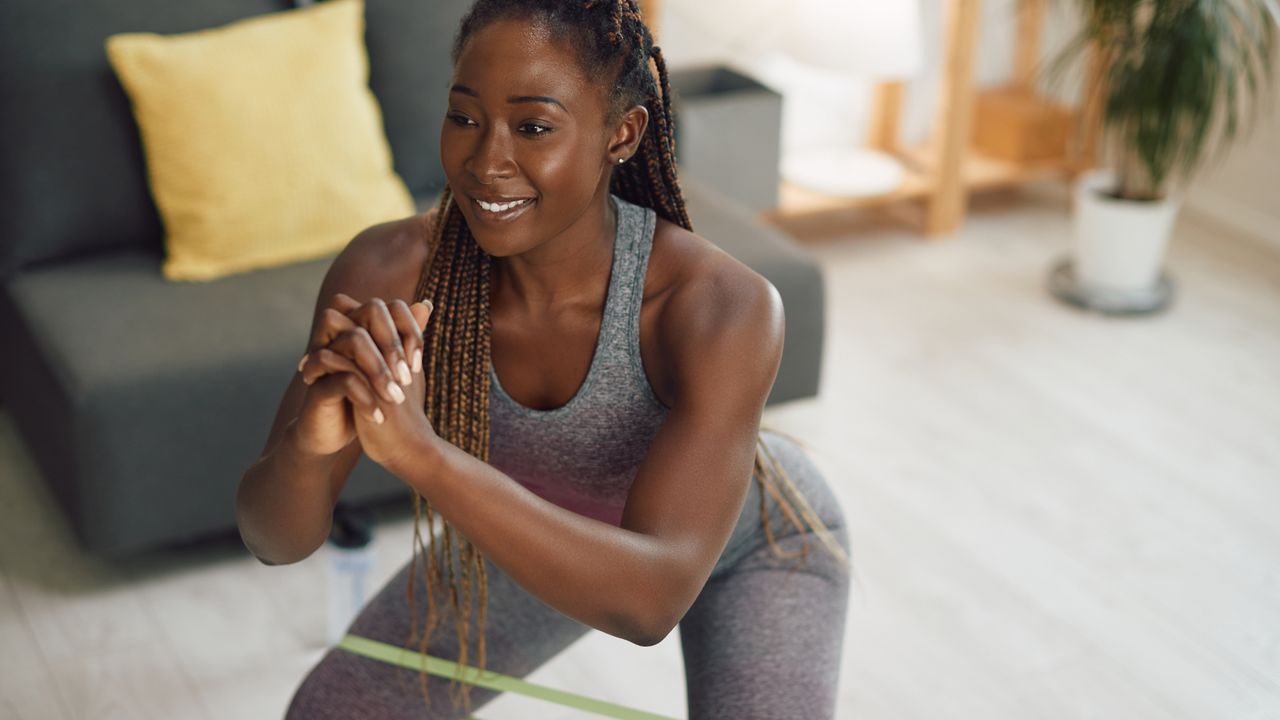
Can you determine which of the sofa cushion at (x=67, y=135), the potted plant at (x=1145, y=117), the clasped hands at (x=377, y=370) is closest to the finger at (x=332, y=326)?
the clasped hands at (x=377, y=370)

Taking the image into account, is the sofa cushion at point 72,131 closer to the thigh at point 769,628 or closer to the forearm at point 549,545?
the thigh at point 769,628

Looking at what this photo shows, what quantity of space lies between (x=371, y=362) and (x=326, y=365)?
0.11 feet

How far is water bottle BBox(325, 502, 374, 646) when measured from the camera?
199cm

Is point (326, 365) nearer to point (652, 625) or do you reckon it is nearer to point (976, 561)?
point (652, 625)

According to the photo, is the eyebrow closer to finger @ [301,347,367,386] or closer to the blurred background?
finger @ [301,347,367,386]

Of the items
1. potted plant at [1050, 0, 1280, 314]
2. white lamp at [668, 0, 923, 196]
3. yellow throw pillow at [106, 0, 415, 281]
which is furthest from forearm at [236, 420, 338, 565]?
potted plant at [1050, 0, 1280, 314]

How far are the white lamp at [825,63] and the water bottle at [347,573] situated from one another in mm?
1488

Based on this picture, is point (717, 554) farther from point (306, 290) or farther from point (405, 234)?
point (306, 290)

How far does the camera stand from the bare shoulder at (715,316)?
1.21 meters

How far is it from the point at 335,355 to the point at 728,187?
214 centimetres

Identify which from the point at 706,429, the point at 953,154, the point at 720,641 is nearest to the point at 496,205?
the point at 706,429

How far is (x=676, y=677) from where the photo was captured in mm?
1966

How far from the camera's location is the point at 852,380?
279cm

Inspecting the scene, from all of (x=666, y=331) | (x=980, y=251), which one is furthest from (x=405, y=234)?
(x=980, y=251)
